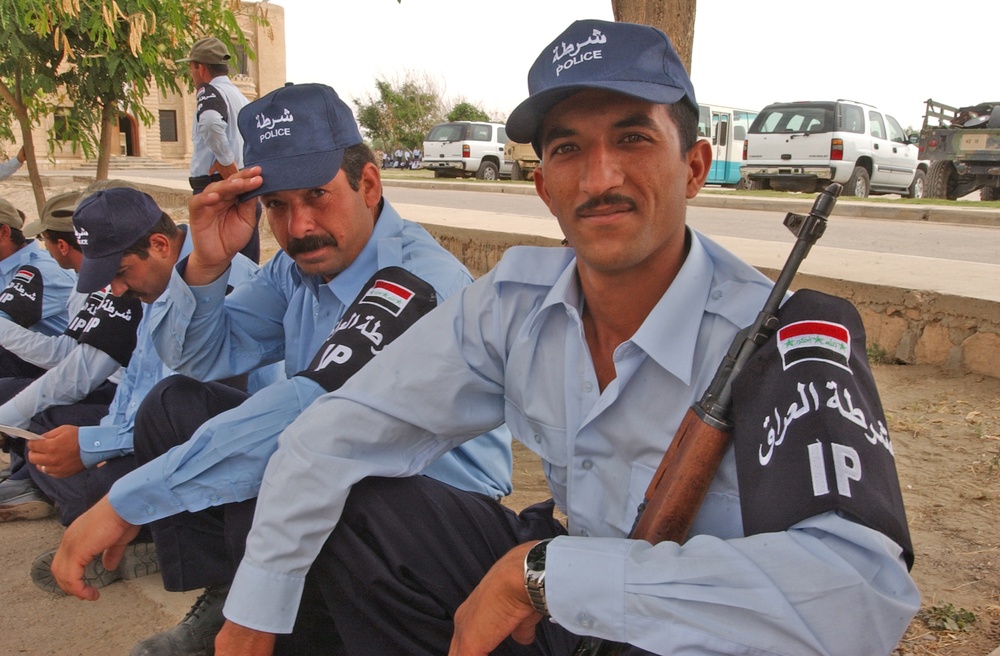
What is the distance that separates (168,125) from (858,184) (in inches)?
1441

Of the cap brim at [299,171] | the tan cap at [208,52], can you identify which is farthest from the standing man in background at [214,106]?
the cap brim at [299,171]

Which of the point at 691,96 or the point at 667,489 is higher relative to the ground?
the point at 691,96

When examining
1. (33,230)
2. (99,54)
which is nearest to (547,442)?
(33,230)

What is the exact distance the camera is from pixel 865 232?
9.62 meters

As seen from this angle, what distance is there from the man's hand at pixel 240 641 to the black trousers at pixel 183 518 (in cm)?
41

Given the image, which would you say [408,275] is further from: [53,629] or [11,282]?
[11,282]

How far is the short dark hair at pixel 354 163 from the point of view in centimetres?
228

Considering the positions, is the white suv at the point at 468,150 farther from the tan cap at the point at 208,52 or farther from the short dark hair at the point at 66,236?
the short dark hair at the point at 66,236

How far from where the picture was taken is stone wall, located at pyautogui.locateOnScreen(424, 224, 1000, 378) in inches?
149

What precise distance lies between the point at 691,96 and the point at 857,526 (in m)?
0.85

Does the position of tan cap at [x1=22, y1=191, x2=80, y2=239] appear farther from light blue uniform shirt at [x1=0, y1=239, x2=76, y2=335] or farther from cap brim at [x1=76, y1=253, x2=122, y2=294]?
cap brim at [x1=76, y1=253, x2=122, y2=294]

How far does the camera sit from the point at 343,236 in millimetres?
2234

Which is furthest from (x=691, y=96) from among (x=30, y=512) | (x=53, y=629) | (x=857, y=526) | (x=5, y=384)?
(x=5, y=384)

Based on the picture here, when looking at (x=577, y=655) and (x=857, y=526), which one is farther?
(x=577, y=655)
